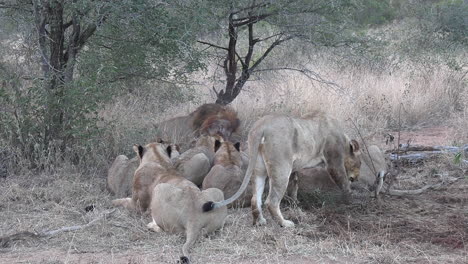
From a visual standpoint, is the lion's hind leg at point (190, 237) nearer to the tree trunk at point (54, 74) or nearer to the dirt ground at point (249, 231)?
the dirt ground at point (249, 231)

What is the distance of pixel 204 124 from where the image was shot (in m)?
10.8

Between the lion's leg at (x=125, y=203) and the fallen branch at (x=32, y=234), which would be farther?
the lion's leg at (x=125, y=203)

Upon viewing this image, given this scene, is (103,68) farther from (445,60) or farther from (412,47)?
(412,47)

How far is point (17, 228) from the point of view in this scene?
721 cm

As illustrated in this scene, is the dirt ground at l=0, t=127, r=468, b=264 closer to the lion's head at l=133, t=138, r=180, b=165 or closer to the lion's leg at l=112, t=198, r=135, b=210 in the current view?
the lion's leg at l=112, t=198, r=135, b=210

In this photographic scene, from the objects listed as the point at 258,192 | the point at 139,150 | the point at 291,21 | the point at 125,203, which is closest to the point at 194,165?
the point at 139,150

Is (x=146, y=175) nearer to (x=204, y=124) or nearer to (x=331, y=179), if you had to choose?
(x=331, y=179)

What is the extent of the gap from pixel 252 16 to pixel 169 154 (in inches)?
159

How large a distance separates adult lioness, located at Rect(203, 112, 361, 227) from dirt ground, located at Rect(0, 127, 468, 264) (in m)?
0.29

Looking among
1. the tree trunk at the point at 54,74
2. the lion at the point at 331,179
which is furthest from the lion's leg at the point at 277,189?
the tree trunk at the point at 54,74

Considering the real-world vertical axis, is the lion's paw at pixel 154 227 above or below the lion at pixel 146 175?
below

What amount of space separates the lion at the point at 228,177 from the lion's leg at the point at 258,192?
630 mm

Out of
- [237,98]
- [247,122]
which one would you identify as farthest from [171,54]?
[237,98]

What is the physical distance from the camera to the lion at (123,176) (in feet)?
28.2
